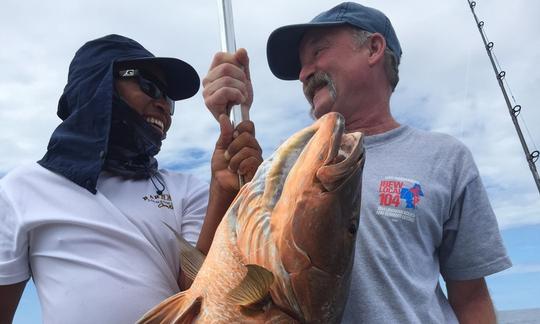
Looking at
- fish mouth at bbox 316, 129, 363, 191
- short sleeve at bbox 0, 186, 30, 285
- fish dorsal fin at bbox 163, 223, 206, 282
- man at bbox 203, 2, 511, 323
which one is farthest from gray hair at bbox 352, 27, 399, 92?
short sleeve at bbox 0, 186, 30, 285

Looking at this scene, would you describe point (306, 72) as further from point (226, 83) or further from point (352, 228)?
point (352, 228)

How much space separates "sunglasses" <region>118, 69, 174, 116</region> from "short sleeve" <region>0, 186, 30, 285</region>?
0.98 metres

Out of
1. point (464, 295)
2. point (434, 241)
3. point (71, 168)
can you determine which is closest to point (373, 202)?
point (434, 241)

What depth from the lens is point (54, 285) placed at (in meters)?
2.27

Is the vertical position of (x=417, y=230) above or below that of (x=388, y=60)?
below

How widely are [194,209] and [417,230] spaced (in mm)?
1193

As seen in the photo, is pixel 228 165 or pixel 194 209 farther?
pixel 194 209

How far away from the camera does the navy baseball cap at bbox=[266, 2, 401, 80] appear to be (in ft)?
10.6

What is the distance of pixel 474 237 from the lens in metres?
2.70

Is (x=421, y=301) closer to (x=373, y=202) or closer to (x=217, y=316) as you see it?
(x=373, y=202)

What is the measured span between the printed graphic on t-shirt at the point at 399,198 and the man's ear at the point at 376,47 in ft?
3.31

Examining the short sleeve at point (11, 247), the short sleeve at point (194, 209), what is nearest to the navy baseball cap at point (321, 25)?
the short sleeve at point (194, 209)

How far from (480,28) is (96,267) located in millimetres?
5709

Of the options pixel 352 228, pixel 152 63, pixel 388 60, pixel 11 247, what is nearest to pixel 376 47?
pixel 388 60
